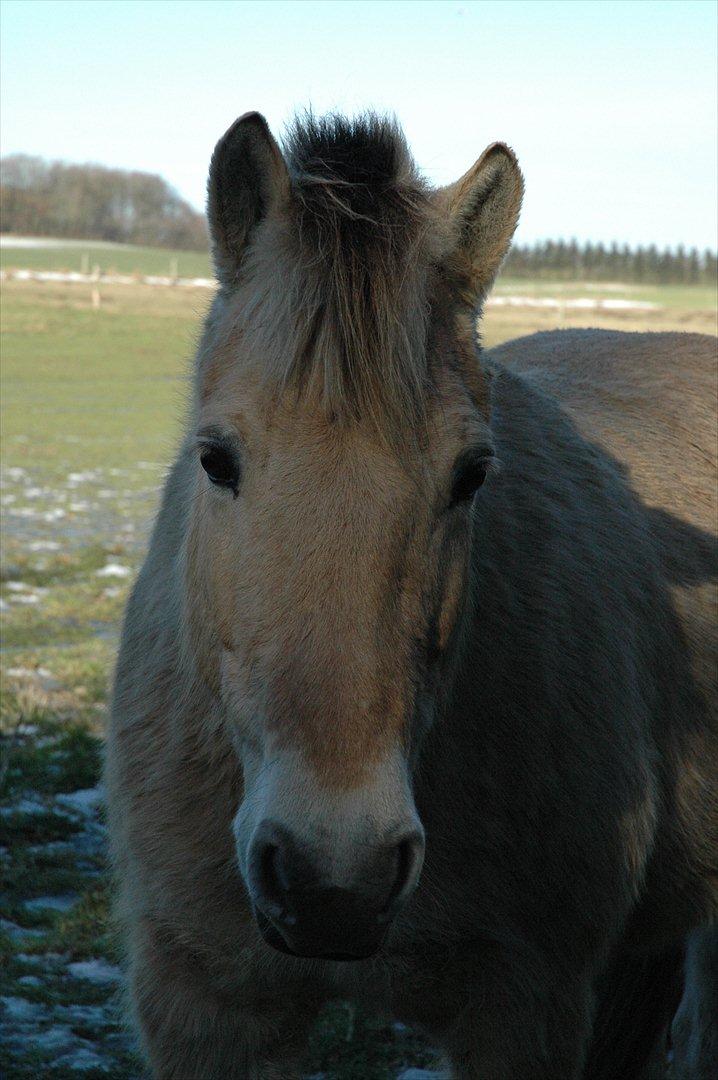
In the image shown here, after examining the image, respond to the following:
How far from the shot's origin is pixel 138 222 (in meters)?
42.1

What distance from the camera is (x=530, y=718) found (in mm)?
2695

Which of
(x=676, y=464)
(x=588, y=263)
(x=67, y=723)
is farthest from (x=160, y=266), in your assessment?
(x=676, y=464)

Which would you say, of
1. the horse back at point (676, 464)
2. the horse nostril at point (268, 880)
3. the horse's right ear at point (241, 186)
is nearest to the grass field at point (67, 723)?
the horse's right ear at point (241, 186)

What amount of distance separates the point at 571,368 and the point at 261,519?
2.44 metres

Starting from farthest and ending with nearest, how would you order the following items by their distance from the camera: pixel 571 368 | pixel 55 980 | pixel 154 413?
pixel 154 413
pixel 571 368
pixel 55 980

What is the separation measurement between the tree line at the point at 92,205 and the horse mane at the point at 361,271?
102 feet

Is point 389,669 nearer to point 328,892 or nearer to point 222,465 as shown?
point 328,892

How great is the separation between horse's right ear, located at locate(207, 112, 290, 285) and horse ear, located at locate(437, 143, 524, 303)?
382 mm

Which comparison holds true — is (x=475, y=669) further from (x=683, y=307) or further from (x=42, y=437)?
(x=683, y=307)

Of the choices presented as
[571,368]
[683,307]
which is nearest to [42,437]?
[571,368]

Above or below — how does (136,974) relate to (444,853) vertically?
below

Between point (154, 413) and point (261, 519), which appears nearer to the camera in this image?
point (261, 519)

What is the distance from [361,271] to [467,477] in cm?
45

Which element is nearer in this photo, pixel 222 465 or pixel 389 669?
pixel 389 669
